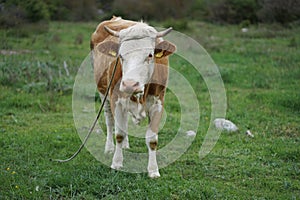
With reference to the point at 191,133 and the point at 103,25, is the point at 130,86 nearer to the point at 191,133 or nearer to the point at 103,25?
the point at 103,25

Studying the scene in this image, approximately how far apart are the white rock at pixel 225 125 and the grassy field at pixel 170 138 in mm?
155

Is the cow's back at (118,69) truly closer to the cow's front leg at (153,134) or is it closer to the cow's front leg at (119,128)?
the cow's front leg at (153,134)

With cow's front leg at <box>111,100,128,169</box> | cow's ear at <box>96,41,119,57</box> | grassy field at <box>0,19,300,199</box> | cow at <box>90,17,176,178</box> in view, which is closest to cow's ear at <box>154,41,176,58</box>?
cow at <box>90,17,176,178</box>

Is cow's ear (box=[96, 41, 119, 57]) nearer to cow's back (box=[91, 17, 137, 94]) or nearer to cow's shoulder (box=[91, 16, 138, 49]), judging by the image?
cow's back (box=[91, 17, 137, 94])

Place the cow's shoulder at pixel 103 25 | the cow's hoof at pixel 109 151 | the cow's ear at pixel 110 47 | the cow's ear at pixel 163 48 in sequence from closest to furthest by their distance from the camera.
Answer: the cow's ear at pixel 163 48 → the cow's ear at pixel 110 47 → the cow's shoulder at pixel 103 25 → the cow's hoof at pixel 109 151

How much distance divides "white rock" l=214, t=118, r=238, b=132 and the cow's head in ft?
8.03

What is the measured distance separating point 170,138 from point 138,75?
7.85 feet

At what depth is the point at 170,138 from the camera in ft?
21.8

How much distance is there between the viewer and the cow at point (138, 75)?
4.50 metres

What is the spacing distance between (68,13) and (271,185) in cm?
1951

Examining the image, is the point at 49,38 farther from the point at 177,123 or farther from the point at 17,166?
the point at 17,166

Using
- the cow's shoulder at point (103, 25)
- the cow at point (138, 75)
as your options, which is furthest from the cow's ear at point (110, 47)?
the cow's shoulder at point (103, 25)

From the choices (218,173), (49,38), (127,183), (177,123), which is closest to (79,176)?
(127,183)

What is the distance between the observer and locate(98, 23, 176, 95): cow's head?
4.38m
